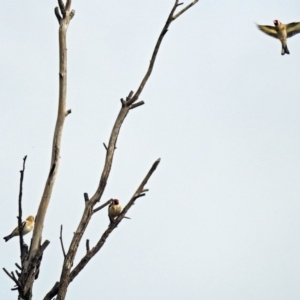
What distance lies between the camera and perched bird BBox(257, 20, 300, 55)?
1462cm

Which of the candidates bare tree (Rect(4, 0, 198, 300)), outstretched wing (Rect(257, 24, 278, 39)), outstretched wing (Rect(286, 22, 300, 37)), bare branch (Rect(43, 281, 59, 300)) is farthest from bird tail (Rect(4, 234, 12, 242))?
bare branch (Rect(43, 281, 59, 300))

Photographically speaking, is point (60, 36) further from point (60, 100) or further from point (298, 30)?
point (298, 30)

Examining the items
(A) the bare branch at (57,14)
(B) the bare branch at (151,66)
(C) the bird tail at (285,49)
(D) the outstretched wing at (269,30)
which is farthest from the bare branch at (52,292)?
(D) the outstretched wing at (269,30)

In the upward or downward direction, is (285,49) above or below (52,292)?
above

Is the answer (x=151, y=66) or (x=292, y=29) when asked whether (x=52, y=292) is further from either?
(x=292, y=29)

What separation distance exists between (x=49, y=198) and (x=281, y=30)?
33.7ft

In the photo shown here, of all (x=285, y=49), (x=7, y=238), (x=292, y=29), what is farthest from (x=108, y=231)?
(x=292, y=29)

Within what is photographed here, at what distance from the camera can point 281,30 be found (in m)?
14.7

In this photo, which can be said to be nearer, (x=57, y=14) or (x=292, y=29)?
(x=57, y=14)

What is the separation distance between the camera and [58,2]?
19.4ft

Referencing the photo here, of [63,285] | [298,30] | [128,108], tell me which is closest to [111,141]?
[128,108]

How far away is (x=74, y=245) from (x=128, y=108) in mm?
1176

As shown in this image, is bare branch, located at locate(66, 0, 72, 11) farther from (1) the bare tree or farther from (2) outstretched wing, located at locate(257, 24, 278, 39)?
(2) outstretched wing, located at locate(257, 24, 278, 39)

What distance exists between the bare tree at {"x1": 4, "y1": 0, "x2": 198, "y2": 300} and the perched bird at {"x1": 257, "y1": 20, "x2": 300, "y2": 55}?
8930mm
